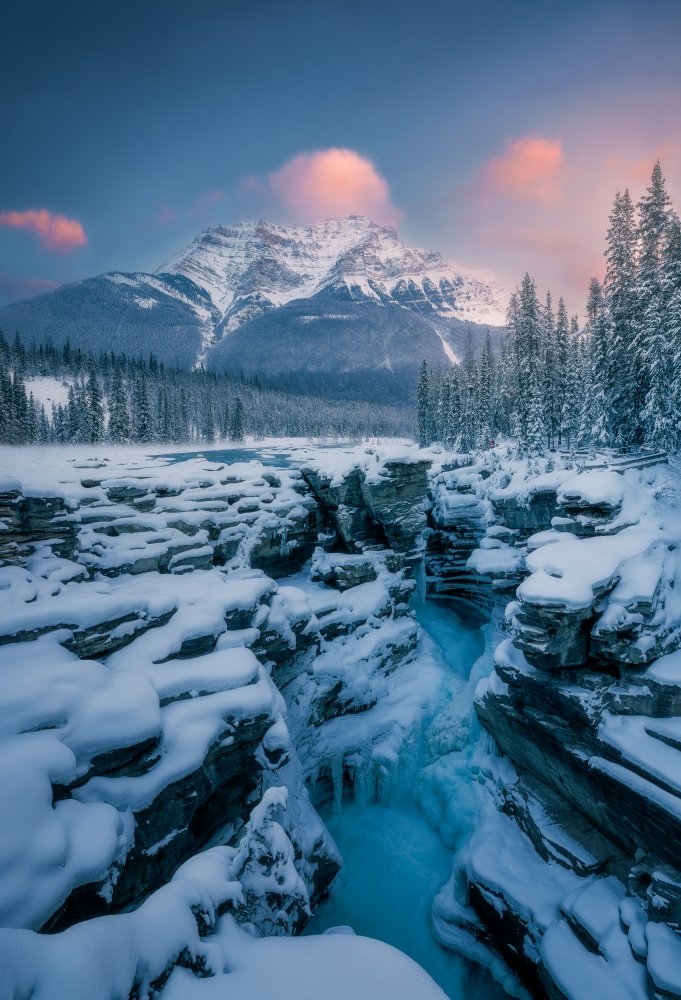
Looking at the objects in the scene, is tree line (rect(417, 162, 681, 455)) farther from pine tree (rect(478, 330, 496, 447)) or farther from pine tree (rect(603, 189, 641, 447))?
pine tree (rect(478, 330, 496, 447))

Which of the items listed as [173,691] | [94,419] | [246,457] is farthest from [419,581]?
[94,419]

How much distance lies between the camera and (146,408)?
61.5 meters

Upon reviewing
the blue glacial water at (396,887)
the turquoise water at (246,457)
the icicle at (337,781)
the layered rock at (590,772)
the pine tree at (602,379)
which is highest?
the pine tree at (602,379)

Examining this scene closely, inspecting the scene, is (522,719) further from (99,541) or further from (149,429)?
(149,429)

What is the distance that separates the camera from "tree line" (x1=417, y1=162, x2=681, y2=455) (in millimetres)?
22766

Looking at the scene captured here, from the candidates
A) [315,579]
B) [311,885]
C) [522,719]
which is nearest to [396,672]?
[315,579]

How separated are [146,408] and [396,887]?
63.0m

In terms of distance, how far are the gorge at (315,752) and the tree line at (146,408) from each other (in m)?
48.9

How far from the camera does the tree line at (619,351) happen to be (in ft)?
74.7

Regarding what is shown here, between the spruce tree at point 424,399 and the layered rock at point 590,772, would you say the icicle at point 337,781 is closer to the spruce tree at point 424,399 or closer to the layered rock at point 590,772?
the layered rock at point 590,772

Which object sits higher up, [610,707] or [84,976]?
[84,976]

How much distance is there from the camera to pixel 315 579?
21609mm

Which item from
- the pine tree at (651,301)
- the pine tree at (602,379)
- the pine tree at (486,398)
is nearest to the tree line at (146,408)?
the pine tree at (486,398)

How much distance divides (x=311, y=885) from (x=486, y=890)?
484cm
